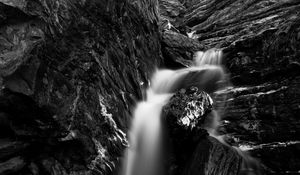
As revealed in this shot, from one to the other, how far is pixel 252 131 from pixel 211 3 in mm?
23469

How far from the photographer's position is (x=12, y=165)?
27.4ft

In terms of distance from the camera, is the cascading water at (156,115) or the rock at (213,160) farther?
the cascading water at (156,115)

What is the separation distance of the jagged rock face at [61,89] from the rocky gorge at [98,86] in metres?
0.03

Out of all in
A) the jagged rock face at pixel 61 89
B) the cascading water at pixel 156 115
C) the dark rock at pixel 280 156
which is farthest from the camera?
the cascading water at pixel 156 115

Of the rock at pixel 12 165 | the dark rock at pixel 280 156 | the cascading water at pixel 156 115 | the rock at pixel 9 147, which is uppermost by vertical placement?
the rock at pixel 9 147

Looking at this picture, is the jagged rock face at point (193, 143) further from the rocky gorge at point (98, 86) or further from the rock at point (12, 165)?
the rock at point (12, 165)

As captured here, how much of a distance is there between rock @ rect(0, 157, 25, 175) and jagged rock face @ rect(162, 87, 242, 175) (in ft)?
17.7

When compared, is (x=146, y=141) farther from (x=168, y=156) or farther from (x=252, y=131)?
(x=252, y=131)

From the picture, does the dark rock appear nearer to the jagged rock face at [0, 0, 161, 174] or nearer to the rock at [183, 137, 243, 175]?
the rock at [183, 137, 243, 175]

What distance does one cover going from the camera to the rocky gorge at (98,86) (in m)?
8.52

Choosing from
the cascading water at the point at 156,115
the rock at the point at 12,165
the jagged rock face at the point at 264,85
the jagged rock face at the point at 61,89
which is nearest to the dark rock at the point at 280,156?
the jagged rock face at the point at 264,85

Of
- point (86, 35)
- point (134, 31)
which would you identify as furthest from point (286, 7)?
point (86, 35)

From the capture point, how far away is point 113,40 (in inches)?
494

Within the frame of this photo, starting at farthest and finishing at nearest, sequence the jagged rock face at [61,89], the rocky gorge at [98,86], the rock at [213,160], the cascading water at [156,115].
Answer: 1. the cascading water at [156,115]
2. the rock at [213,160]
3. the rocky gorge at [98,86]
4. the jagged rock face at [61,89]
